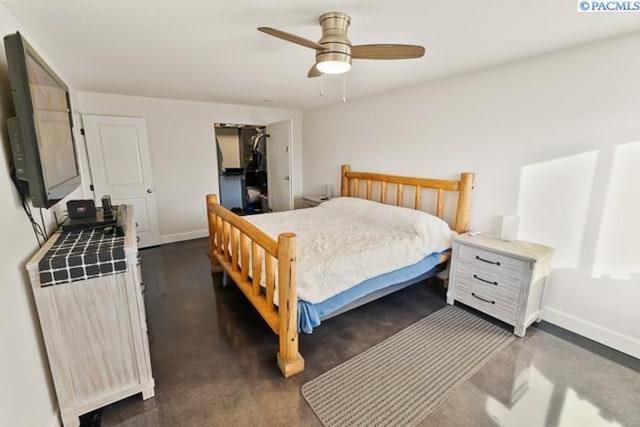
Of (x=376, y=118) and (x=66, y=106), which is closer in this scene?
(x=66, y=106)

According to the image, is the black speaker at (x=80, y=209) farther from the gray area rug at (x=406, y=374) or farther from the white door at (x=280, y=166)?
the white door at (x=280, y=166)

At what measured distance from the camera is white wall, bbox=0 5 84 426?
111 cm

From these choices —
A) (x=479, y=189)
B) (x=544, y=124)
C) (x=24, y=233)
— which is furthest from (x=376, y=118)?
(x=24, y=233)

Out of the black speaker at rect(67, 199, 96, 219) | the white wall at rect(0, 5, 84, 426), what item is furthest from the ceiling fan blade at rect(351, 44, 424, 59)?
the black speaker at rect(67, 199, 96, 219)

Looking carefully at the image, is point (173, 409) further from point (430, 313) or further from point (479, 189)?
point (479, 189)

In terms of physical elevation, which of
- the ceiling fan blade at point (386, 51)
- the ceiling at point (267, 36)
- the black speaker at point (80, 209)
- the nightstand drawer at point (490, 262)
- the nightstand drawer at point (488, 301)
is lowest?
the nightstand drawer at point (488, 301)

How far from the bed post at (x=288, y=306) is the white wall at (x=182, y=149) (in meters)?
3.51

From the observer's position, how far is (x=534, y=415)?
64.0 inches

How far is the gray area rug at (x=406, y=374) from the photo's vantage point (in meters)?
1.63

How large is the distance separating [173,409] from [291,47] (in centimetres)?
254

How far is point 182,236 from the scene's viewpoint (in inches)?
185

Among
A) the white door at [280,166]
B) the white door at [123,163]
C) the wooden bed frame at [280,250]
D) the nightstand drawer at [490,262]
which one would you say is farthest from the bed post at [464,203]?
the white door at [123,163]

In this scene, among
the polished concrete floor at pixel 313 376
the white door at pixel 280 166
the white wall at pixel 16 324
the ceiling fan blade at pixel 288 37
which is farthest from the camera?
the white door at pixel 280 166

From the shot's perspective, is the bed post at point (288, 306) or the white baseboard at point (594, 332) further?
the white baseboard at point (594, 332)
